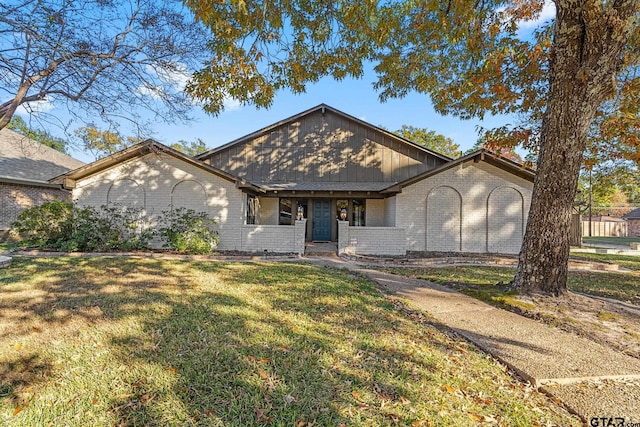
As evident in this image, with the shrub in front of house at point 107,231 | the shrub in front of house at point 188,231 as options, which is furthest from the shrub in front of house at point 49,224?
the shrub in front of house at point 188,231

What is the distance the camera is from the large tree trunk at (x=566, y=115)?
488 centimetres

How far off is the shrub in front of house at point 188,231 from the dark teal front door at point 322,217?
5254 millimetres

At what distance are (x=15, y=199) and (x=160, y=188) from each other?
8.41m

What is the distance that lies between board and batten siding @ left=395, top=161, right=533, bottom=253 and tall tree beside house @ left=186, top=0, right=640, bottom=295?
493 cm

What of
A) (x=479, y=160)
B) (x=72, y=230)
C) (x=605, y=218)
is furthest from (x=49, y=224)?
(x=605, y=218)

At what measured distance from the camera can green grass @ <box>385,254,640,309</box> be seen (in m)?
5.82

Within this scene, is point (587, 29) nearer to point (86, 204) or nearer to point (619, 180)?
point (86, 204)

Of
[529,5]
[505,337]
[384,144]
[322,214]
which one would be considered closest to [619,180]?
[384,144]

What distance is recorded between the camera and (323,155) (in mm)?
15789

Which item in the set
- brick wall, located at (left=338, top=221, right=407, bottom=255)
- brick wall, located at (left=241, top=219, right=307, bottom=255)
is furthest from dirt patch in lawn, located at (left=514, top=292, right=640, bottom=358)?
brick wall, located at (left=241, top=219, right=307, bottom=255)

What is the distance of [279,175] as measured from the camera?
51.5ft

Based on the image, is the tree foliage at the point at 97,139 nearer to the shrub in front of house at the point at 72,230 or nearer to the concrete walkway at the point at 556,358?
the shrub in front of house at the point at 72,230

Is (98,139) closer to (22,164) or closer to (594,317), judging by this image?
(594,317)

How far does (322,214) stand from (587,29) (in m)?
11.9
